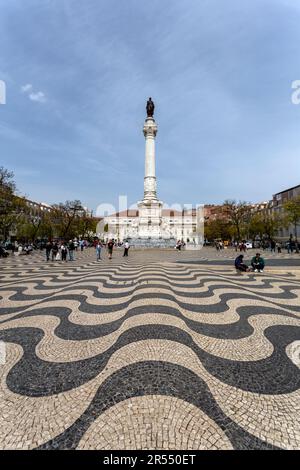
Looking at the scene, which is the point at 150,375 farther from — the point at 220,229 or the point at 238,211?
the point at 220,229

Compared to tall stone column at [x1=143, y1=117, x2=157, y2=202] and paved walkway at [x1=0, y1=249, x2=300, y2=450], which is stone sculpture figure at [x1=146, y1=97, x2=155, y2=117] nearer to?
tall stone column at [x1=143, y1=117, x2=157, y2=202]

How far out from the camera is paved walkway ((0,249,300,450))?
85.5 inches

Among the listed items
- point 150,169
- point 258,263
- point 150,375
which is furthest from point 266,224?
point 150,375

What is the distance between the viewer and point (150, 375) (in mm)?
3066

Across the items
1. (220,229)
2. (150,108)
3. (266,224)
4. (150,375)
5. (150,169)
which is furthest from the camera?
(220,229)

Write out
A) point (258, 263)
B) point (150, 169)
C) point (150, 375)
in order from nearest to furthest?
point (150, 375), point (258, 263), point (150, 169)

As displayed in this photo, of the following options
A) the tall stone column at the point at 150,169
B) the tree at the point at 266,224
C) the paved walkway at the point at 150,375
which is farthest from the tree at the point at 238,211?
the paved walkway at the point at 150,375

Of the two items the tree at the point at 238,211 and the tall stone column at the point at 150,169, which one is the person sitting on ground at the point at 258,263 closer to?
the tree at the point at 238,211

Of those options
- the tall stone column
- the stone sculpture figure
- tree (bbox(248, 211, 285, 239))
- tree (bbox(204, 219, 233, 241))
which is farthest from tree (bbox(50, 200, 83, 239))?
tree (bbox(248, 211, 285, 239))

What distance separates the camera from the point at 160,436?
2.12 metres

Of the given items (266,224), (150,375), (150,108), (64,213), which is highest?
(150,108)

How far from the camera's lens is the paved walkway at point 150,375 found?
2.17m

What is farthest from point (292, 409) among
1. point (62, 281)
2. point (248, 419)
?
point (62, 281)
